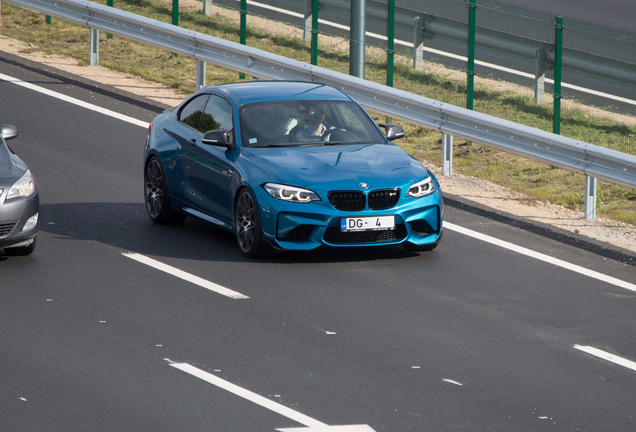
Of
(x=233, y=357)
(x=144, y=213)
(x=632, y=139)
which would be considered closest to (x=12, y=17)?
(x=144, y=213)

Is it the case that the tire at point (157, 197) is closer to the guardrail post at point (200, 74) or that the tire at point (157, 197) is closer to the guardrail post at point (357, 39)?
the guardrail post at point (200, 74)

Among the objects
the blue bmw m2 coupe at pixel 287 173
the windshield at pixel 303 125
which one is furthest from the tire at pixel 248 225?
the windshield at pixel 303 125

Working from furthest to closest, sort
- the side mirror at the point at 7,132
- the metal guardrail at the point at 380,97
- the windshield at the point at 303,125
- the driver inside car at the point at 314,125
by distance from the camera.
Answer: the metal guardrail at the point at 380,97 < the driver inside car at the point at 314,125 < the windshield at the point at 303,125 < the side mirror at the point at 7,132

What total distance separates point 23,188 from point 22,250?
0.65 meters

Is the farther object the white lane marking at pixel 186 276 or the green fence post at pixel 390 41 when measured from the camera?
the green fence post at pixel 390 41

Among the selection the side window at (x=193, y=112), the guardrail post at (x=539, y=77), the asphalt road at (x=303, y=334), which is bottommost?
the asphalt road at (x=303, y=334)

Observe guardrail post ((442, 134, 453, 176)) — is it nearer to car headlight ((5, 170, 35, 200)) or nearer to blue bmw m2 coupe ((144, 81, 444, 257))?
blue bmw m2 coupe ((144, 81, 444, 257))

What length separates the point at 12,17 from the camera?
22953 mm

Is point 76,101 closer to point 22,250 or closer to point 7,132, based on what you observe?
point 7,132

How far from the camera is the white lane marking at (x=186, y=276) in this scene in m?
9.16

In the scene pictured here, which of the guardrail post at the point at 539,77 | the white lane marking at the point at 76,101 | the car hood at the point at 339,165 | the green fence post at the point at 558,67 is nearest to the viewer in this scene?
the car hood at the point at 339,165

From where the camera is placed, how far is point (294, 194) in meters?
9.84

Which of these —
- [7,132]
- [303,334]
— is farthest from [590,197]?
[7,132]

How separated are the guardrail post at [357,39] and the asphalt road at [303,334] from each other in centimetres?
514
